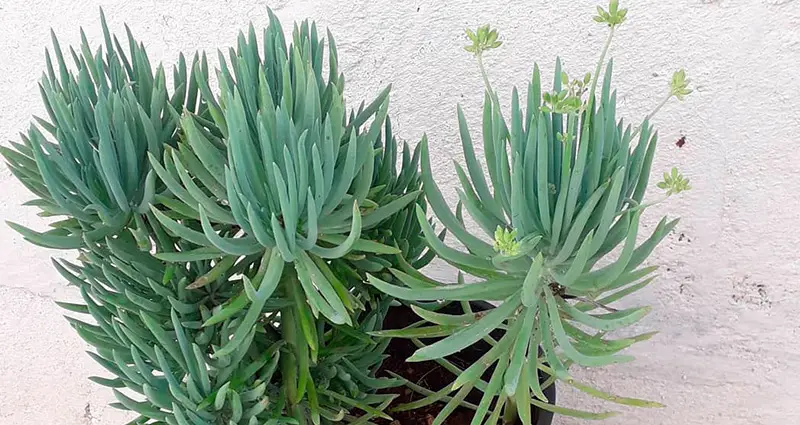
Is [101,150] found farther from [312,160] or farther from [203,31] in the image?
[203,31]

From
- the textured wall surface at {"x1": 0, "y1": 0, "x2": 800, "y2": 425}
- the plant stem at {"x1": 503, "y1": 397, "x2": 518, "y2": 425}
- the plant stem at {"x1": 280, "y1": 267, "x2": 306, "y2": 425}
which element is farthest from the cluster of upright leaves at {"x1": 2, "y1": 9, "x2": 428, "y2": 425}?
the textured wall surface at {"x1": 0, "y1": 0, "x2": 800, "y2": 425}

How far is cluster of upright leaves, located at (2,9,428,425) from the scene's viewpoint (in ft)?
1.19

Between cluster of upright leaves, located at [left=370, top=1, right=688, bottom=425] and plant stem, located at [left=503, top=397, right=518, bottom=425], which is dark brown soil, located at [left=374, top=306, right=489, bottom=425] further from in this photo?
cluster of upright leaves, located at [left=370, top=1, right=688, bottom=425]

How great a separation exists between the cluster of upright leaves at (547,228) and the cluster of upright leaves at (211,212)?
0.15 feet

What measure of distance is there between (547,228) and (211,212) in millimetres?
176

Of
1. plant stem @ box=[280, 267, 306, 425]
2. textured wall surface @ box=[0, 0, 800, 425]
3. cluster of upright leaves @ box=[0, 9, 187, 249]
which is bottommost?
plant stem @ box=[280, 267, 306, 425]

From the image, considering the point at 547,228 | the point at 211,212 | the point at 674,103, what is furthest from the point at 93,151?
the point at 674,103

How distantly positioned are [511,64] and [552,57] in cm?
4

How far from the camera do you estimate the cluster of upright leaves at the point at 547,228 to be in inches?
14.1

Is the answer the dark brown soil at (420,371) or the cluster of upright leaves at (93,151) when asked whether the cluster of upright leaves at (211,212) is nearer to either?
the cluster of upright leaves at (93,151)

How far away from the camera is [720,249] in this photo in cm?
66

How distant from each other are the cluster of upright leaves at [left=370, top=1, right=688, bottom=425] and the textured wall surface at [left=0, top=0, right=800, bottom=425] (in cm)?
24

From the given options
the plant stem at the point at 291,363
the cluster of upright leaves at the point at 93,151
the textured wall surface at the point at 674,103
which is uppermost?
the textured wall surface at the point at 674,103

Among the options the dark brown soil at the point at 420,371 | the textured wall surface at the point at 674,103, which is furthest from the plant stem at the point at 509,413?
the textured wall surface at the point at 674,103
